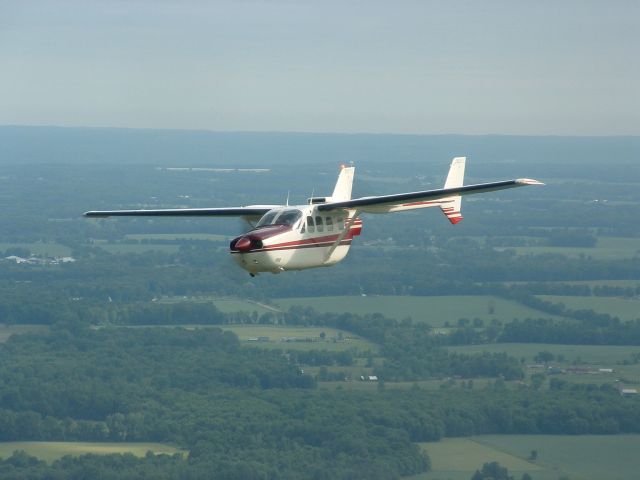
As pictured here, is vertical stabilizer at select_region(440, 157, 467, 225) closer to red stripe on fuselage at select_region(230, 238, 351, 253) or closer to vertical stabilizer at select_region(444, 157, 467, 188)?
vertical stabilizer at select_region(444, 157, 467, 188)

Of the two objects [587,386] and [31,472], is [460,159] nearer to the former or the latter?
[31,472]

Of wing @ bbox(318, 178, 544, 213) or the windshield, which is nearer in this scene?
the windshield

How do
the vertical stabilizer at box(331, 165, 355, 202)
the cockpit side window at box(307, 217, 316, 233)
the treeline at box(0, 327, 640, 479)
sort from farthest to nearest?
the treeline at box(0, 327, 640, 479) < the vertical stabilizer at box(331, 165, 355, 202) < the cockpit side window at box(307, 217, 316, 233)

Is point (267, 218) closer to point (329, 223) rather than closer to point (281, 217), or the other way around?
point (281, 217)

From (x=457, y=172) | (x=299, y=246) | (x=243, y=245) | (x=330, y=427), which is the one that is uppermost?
(x=457, y=172)

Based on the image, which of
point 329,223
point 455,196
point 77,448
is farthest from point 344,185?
point 77,448

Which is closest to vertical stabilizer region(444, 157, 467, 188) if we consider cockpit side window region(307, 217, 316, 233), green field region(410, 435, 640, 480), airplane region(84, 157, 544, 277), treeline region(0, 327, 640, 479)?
airplane region(84, 157, 544, 277)

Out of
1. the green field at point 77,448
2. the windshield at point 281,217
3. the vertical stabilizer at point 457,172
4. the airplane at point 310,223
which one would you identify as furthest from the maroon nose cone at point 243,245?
the green field at point 77,448

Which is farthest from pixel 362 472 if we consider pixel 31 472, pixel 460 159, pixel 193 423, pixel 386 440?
pixel 460 159
